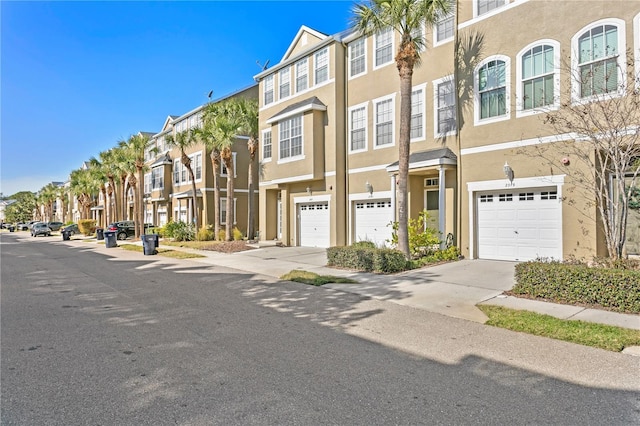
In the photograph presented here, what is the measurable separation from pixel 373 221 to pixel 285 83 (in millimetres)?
9537

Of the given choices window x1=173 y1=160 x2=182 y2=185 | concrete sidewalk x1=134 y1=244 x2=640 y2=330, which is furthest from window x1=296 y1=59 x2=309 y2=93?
window x1=173 y1=160 x2=182 y2=185

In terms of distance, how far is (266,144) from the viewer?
23.3m

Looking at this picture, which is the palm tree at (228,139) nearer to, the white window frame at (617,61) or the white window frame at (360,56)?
the white window frame at (360,56)

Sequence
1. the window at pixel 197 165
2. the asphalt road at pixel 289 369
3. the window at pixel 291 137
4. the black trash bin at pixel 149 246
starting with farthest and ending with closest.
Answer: the window at pixel 197 165, the black trash bin at pixel 149 246, the window at pixel 291 137, the asphalt road at pixel 289 369

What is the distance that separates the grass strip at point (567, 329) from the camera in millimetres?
5719

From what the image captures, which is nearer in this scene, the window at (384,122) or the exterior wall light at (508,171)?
the exterior wall light at (508,171)

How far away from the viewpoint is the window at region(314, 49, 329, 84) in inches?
757

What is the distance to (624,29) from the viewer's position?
34.6 feet

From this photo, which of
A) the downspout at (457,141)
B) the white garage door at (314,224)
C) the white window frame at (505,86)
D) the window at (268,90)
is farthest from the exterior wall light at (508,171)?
the window at (268,90)

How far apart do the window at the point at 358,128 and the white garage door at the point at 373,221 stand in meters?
2.63

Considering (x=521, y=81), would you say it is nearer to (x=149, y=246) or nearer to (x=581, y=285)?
(x=581, y=285)

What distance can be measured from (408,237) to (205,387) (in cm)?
1026

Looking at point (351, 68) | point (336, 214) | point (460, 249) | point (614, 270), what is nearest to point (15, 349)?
point (614, 270)

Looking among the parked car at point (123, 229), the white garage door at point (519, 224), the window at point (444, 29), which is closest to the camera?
the white garage door at point (519, 224)
